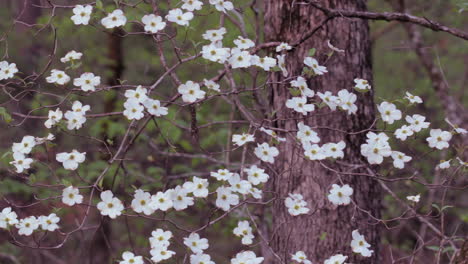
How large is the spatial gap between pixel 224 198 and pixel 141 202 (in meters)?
0.31

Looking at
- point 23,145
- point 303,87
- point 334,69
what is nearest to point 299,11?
point 334,69

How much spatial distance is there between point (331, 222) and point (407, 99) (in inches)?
30.3

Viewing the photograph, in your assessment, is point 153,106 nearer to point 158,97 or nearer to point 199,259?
point 199,259

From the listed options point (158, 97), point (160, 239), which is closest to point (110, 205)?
point (160, 239)

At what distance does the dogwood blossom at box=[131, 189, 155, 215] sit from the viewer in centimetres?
204

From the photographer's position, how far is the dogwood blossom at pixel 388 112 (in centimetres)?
229

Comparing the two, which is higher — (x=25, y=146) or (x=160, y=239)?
(x=25, y=146)

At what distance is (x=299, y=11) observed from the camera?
9.12ft

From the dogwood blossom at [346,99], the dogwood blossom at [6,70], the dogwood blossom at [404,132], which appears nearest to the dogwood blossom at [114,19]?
the dogwood blossom at [6,70]

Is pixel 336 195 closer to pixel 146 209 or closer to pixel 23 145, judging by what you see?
pixel 146 209

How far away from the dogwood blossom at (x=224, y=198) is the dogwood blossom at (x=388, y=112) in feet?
2.31

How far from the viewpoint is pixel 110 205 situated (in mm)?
2096

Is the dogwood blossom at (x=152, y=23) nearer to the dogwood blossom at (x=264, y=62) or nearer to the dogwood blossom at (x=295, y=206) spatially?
the dogwood blossom at (x=264, y=62)

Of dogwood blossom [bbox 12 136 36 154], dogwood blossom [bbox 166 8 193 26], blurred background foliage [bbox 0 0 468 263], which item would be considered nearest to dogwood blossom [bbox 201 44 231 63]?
dogwood blossom [bbox 166 8 193 26]
